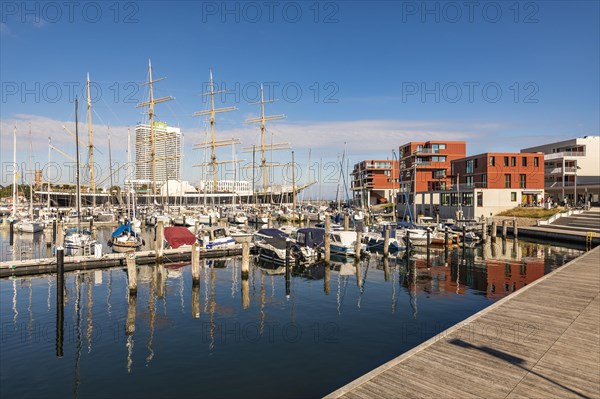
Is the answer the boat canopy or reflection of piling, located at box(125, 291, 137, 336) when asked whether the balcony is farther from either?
reflection of piling, located at box(125, 291, 137, 336)

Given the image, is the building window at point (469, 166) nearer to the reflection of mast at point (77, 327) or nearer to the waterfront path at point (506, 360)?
the waterfront path at point (506, 360)

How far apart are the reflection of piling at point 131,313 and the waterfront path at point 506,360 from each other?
520 inches

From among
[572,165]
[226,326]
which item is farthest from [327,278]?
[572,165]

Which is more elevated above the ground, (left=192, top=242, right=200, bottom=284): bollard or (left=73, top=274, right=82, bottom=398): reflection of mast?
(left=192, top=242, right=200, bottom=284): bollard

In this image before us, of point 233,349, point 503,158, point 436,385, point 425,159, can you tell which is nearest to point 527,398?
point 436,385

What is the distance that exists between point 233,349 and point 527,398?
11.3 metres

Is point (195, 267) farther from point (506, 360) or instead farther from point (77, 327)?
point (506, 360)

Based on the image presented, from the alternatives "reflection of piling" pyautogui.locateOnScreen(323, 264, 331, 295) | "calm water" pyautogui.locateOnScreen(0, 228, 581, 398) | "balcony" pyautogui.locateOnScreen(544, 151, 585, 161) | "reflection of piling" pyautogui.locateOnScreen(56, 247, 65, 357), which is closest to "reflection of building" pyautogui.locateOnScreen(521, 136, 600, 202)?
"balcony" pyautogui.locateOnScreen(544, 151, 585, 161)

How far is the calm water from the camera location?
47.1 feet

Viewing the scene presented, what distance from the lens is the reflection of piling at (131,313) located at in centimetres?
1956

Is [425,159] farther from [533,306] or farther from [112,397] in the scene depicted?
[112,397]

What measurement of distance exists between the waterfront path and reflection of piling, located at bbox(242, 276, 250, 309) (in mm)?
13019

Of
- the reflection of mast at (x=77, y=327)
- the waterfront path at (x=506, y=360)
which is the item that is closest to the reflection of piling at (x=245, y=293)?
the reflection of mast at (x=77, y=327)

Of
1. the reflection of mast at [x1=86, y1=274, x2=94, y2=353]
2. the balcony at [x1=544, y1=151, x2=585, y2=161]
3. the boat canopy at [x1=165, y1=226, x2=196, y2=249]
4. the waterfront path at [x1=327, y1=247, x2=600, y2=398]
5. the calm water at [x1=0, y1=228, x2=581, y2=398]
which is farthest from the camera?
the balcony at [x1=544, y1=151, x2=585, y2=161]
